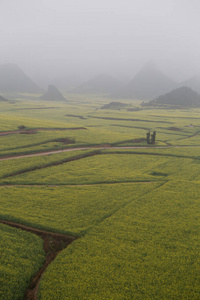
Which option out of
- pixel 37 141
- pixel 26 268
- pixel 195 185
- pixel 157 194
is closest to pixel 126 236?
pixel 26 268

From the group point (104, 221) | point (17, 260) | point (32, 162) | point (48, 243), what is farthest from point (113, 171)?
point (17, 260)

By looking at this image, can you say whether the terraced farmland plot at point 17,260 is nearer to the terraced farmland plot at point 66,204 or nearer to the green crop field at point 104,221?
the green crop field at point 104,221

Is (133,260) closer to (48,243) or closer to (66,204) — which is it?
(48,243)

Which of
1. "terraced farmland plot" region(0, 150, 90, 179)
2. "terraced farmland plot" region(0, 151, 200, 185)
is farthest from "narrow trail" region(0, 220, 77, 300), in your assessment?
"terraced farmland plot" region(0, 150, 90, 179)

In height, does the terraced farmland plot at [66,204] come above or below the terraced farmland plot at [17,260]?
above

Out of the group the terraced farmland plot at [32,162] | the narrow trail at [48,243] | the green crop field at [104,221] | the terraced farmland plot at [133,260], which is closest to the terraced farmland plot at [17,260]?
the green crop field at [104,221]
